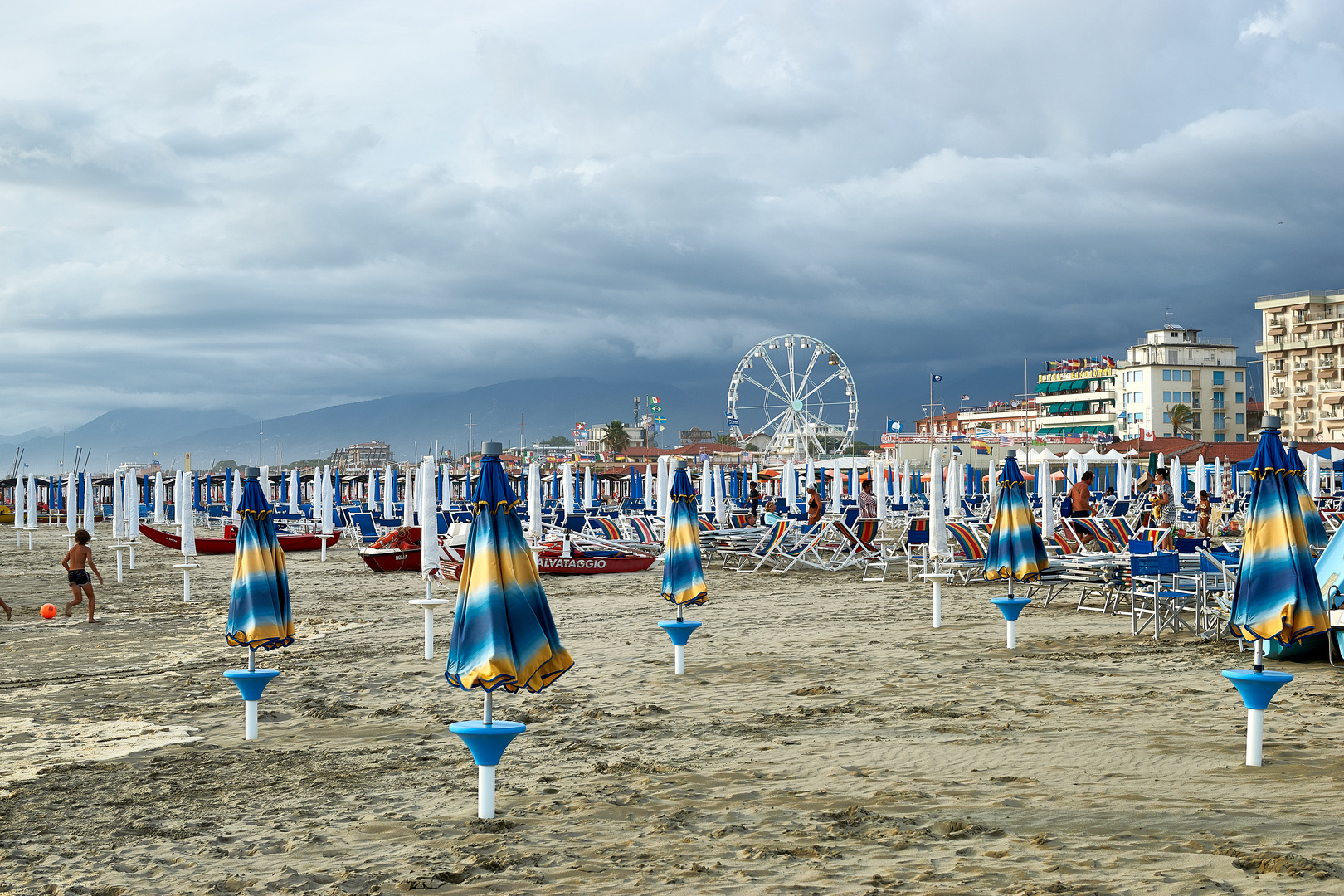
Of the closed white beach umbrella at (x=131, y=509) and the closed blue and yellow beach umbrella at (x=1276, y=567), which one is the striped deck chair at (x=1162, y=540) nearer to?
the closed blue and yellow beach umbrella at (x=1276, y=567)

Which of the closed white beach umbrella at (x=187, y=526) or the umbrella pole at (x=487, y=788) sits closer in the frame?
the umbrella pole at (x=487, y=788)

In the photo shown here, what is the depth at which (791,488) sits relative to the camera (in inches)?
1416

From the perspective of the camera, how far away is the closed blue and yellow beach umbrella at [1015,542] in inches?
426

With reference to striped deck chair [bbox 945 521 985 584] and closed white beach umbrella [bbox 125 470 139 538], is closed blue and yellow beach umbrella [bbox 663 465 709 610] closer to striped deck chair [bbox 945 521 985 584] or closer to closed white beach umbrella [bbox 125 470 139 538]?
striped deck chair [bbox 945 521 985 584]

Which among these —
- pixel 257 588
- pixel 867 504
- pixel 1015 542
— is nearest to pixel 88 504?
pixel 867 504

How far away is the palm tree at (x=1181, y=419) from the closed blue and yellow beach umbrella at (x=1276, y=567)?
96.2 meters

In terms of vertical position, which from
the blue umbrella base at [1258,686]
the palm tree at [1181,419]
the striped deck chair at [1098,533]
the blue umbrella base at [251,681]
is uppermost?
the palm tree at [1181,419]

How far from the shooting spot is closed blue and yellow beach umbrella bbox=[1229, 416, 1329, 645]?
611 cm

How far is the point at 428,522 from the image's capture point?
12867mm

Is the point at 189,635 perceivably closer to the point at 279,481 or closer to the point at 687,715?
the point at 687,715

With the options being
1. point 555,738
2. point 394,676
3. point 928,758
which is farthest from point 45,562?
point 928,758

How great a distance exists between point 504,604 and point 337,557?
2032 cm

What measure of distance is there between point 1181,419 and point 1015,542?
92.6m

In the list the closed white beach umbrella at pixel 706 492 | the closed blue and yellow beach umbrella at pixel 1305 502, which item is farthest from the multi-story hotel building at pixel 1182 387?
the closed blue and yellow beach umbrella at pixel 1305 502
